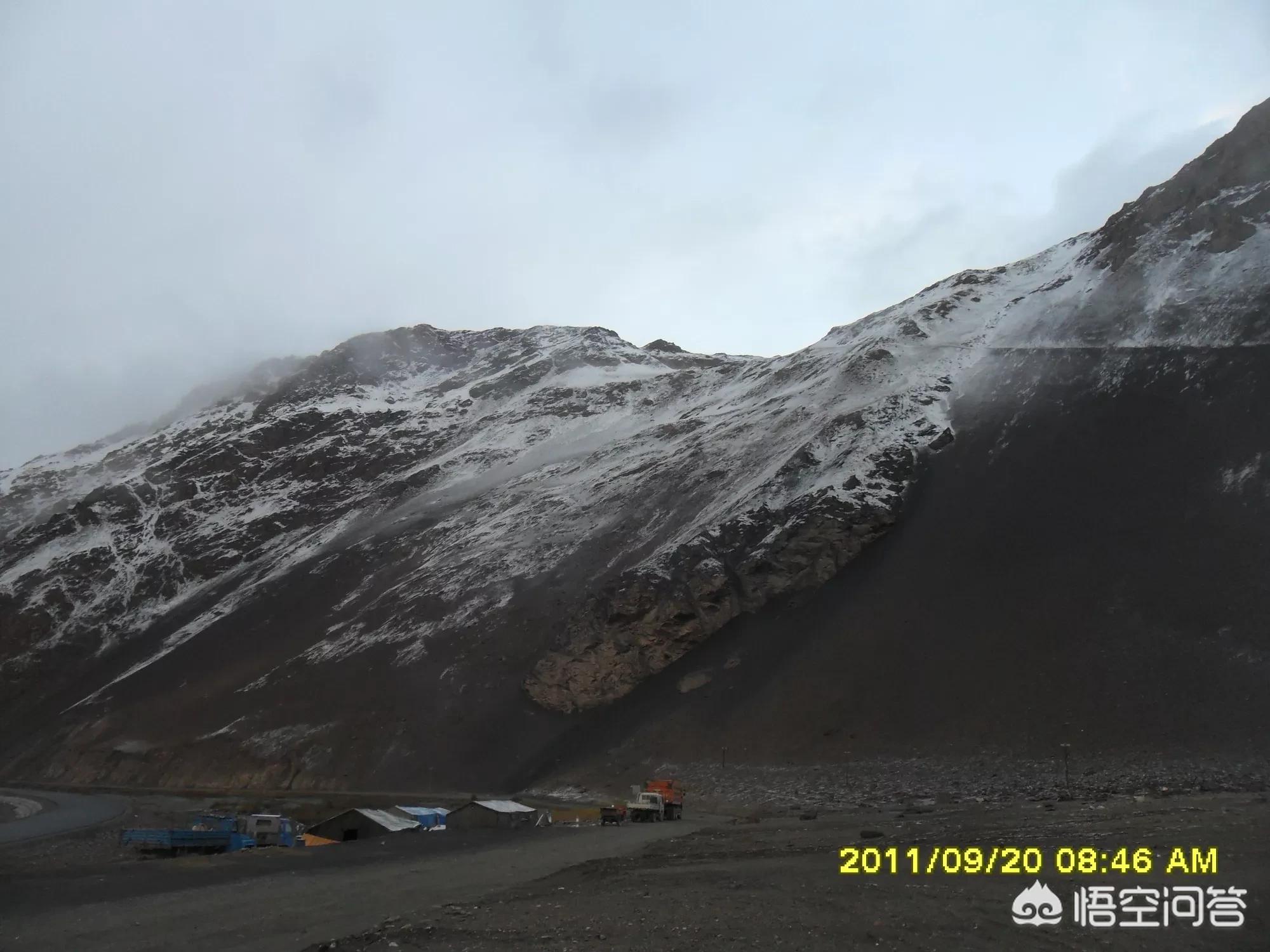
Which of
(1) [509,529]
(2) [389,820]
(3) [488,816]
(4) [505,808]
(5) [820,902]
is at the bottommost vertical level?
(3) [488,816]

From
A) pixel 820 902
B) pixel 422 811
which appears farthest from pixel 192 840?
pixel 820 902

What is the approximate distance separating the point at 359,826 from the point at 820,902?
2294cm

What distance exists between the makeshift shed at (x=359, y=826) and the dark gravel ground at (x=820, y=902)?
41.8ft

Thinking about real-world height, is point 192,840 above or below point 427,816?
above

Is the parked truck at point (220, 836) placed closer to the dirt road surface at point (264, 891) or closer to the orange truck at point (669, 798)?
the dirt road surface at point (264, 891)

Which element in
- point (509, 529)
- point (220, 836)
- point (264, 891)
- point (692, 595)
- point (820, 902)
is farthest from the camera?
point (509, 529)

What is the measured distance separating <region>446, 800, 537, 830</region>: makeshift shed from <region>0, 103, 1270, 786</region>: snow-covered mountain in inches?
644

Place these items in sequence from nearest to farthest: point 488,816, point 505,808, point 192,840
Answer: point 192,840 < point 488,816 < point 505,808

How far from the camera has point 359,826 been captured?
108ft

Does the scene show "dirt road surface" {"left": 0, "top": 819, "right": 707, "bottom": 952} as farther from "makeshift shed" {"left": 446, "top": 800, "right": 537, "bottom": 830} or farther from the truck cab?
the truck cab

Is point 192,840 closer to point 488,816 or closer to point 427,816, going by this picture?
point 427,816

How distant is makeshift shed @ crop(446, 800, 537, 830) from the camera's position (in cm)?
3428

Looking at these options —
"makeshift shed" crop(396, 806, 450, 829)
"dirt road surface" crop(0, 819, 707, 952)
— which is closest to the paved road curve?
"makeshift shed" crop(396, 806, 450, 829)

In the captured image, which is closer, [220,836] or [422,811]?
[220,836]
